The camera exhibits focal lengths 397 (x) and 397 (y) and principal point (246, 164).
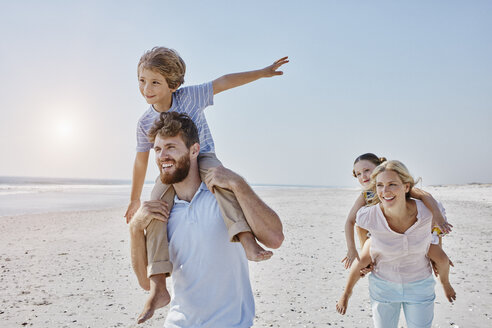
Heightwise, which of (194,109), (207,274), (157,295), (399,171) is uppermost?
(194,109)

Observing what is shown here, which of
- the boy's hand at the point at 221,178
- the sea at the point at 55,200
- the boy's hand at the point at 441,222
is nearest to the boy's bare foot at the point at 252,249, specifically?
the boy's hand at the point at 221,178

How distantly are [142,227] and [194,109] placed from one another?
105 centimetres

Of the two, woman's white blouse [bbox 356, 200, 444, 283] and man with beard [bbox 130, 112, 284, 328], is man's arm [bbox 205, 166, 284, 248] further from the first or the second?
woman's white blouse [bbox 356, 200, 444, 283]

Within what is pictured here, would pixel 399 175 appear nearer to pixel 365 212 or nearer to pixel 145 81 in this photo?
pixel 365 212

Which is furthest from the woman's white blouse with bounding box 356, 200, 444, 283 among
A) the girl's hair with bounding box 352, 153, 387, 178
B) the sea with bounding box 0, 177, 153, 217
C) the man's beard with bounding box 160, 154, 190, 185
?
the sea with bounding box 0, 177, 153, 217

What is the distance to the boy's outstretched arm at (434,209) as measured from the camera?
10.6 ft

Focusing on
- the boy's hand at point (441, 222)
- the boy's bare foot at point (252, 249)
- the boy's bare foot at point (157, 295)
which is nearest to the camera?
the boy's bare foot at point (252, 249)

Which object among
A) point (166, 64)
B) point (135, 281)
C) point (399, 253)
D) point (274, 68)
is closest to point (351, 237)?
point (399, 253)

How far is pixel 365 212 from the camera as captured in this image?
3.53 m

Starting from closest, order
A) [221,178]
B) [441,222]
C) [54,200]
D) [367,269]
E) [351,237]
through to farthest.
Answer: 1. [221,178]
2. [441,222]
3. [367,269]
4. [351,237]
5. [54,200]

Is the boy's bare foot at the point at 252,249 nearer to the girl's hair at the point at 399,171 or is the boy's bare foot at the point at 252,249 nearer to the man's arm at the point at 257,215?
the man's arm at the point at 257,215

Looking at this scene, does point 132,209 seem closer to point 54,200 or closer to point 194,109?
point 194,109

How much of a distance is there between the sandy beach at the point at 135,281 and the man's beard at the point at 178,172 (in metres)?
3.73

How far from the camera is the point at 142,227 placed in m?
2.48
